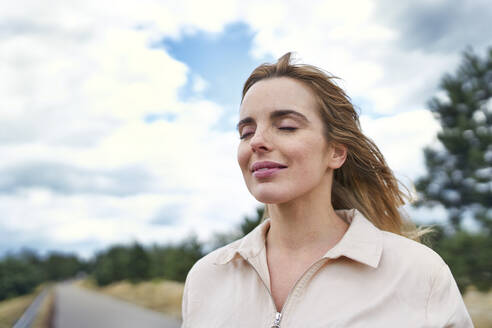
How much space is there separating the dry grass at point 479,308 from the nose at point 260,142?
23.9 ft

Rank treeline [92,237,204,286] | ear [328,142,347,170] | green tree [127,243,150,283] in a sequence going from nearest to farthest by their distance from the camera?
ear [328,142,347,170] → treeline [92,237,204,286] → green tree [127,243,150,283]

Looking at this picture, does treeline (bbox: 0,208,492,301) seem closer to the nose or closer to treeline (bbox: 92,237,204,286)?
treeline (bbox: 92,237,204,286)

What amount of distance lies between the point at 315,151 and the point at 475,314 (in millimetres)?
7600

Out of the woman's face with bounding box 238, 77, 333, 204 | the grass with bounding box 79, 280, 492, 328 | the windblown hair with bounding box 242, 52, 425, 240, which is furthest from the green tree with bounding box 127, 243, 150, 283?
the woman's face with bounding box 238, 77, 333, 204

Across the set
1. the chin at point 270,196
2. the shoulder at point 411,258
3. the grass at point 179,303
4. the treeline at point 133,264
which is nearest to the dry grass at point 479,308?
the grass at point 179,303

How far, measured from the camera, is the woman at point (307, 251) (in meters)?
2.15

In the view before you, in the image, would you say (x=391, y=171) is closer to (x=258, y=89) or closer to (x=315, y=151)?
(x=315, y=151)

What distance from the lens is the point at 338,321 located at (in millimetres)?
2094

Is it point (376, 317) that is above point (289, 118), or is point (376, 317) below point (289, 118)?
below

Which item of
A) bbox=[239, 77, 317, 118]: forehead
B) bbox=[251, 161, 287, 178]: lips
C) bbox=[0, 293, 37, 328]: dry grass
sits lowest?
bbox=[0, 293, 37, 328]: dry grass

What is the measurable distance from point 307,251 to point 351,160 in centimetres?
70

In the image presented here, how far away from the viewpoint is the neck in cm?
242

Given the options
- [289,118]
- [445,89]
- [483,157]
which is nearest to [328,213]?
[289,118]

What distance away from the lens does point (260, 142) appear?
228 centimetres
